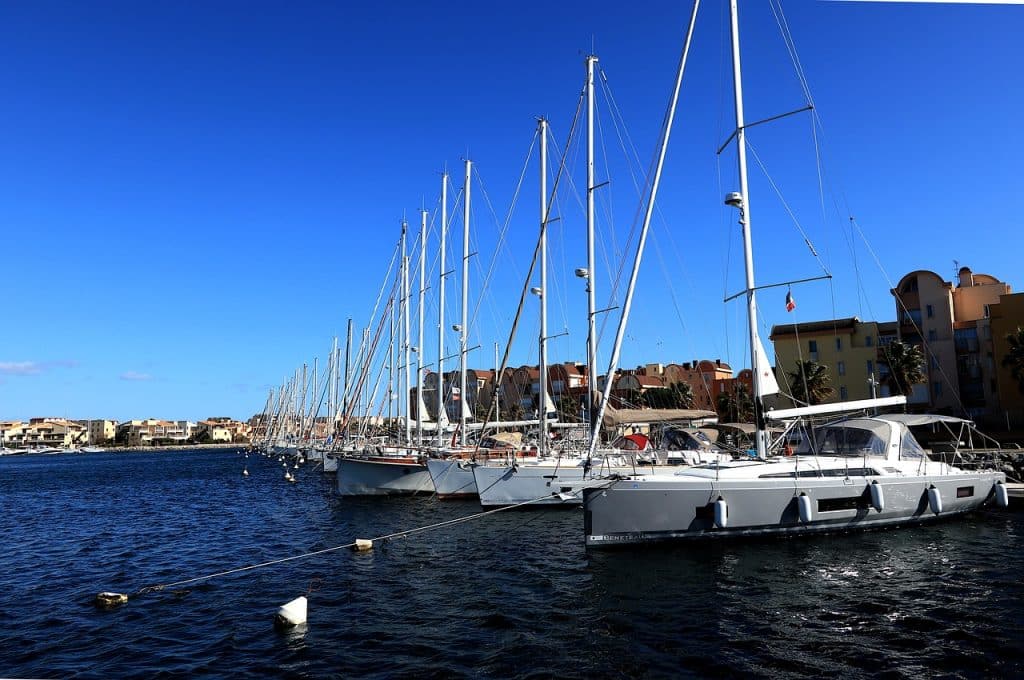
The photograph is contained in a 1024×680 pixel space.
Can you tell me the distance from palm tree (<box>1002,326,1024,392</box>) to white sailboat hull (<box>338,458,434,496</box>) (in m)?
40.4

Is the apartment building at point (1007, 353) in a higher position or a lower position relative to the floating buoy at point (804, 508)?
higher

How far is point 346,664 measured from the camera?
1064 centimetres

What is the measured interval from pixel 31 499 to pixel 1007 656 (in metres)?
53.1

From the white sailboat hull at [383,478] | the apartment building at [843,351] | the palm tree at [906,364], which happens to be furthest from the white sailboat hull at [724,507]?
the apartment building at [843,351]

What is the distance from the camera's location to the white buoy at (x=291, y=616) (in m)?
12.5

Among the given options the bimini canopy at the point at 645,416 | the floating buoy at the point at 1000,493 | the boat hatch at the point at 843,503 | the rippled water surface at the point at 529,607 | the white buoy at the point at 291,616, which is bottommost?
the rippled water surface at the point at 529,607

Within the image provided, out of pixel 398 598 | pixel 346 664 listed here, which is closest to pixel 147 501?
pixel 398 598

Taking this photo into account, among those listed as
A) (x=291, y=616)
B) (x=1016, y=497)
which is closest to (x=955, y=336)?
(x=1016, y=497)

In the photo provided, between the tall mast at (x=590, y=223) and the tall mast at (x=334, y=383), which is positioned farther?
the tall mast at (x=334, y=383)

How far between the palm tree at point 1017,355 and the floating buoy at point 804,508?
36.1 m

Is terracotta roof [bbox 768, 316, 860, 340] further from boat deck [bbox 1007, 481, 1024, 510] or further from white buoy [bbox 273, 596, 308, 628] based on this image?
white buoy [bbox 273, 596, 308, 628]

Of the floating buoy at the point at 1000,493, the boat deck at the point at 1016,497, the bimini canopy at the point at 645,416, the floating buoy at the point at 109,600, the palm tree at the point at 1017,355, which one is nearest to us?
the floating buoy at the point at 109,600

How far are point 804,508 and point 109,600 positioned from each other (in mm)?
17912

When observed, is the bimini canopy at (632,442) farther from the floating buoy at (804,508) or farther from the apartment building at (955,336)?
the apartment building at (955,336)
